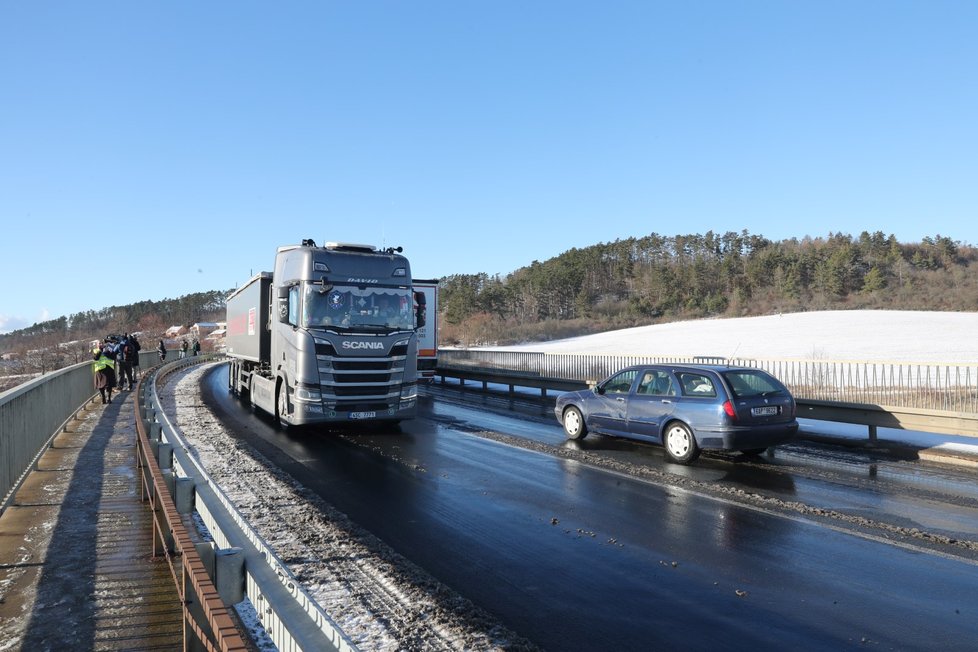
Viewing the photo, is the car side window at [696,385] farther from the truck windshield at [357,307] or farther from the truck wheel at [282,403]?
the truck wheel at [282,403]

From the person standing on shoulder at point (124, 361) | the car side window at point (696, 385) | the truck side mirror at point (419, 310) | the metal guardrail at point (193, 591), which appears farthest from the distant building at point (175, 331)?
the metal guardrail at point (193, 591)

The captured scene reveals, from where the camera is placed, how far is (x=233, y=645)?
246 cm

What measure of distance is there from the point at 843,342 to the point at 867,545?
1949 inches

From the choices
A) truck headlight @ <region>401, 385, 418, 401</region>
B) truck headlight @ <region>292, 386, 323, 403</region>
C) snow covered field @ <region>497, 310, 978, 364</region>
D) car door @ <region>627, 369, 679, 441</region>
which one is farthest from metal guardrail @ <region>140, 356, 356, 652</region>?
snow covered field @ <region>497, 310, 978, 364</region>

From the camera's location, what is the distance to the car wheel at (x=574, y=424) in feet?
42.7

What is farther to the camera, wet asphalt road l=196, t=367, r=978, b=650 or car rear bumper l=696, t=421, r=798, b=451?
car rear bumper l=696, t=421, r=798, b=451

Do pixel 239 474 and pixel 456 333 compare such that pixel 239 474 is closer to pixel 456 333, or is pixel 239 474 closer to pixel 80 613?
pixel 80 613

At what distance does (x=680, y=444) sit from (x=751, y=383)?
1.47 meters

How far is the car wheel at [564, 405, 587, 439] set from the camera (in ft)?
42.7

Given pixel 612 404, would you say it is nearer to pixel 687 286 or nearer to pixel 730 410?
pixel 730 410

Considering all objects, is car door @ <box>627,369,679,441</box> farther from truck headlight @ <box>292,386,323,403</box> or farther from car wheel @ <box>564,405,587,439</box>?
truck headlight @ <box>292,386,323,403</box>

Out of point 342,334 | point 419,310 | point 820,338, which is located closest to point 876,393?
point 419,310

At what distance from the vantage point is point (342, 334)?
12.9 m

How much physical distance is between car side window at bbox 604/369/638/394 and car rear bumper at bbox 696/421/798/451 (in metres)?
1.94
